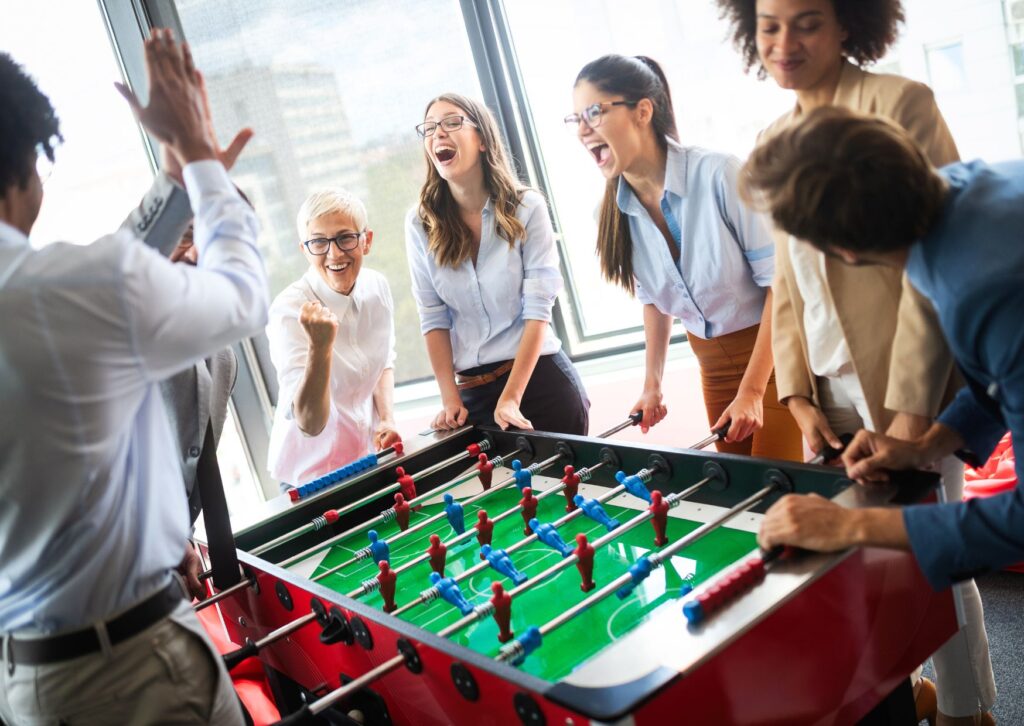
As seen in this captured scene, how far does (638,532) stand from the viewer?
1765 mm

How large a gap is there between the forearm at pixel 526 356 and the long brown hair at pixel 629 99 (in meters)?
0.28

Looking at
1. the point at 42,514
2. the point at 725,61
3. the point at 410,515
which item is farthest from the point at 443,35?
the point at 42,514

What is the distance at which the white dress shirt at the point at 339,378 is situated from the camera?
2.76m

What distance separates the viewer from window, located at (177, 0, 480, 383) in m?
4.23

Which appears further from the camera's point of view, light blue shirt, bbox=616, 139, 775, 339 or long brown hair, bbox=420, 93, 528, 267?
long brown hair, bbox=420, 93, 528, 267

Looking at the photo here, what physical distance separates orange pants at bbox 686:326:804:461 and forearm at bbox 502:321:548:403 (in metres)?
0.46

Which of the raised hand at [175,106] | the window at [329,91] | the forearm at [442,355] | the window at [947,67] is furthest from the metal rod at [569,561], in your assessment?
the window at [329,91]

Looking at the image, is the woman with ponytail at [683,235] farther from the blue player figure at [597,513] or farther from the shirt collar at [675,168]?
the blue player figure at [597,513]

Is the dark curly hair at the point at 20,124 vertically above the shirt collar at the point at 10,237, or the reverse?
the dark curly hair at the point at 20,124

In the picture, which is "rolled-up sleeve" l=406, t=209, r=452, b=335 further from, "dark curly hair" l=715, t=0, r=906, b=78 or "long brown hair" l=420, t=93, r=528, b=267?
"dark curly hair" l=715, t=0, r=906, b=78

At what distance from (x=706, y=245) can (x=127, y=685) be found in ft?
5.64

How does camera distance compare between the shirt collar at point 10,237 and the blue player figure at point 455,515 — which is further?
the blue player figure at point 455,515

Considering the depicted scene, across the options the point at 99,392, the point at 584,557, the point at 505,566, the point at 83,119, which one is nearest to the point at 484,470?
the point at 505,566

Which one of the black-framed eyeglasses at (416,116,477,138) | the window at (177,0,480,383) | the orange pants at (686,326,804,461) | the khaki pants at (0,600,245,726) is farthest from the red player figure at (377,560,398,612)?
the window at (177,0,480,383)
